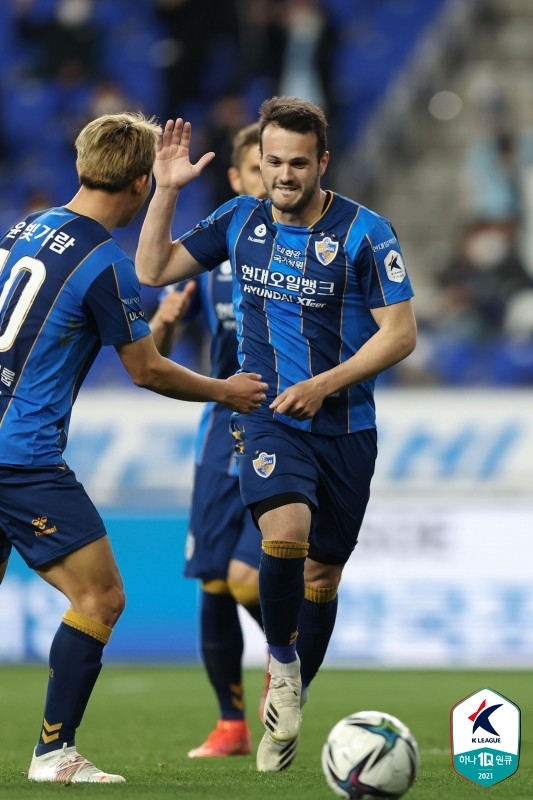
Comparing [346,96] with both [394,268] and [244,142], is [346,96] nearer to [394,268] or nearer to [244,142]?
[244,142]

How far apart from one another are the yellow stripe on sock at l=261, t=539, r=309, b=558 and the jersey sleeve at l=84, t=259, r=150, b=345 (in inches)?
38.8

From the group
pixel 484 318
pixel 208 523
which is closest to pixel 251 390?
pixel 208 523

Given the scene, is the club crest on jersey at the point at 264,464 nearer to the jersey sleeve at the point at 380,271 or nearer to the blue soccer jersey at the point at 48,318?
the jersey sleeve at the point at 380,271

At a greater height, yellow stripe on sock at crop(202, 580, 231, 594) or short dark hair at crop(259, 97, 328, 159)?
short dark hair at crop(259, 97, 328, 159)

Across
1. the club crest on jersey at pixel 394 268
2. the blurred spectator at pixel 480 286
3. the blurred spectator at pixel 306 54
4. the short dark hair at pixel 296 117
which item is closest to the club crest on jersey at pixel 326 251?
the club crest on jersey at pixel 394 268

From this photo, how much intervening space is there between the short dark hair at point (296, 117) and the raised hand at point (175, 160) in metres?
0.28

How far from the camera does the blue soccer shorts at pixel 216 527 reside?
7.34 meters

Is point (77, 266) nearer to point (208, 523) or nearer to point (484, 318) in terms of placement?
point (208, 523)

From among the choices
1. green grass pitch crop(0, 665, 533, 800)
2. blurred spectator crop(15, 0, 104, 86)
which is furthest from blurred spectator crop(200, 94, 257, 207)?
green grass pitch crop(0, 665, 533, 800)

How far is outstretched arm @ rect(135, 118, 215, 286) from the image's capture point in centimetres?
588

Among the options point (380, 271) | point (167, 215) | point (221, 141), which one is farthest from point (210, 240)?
point (221, 141)

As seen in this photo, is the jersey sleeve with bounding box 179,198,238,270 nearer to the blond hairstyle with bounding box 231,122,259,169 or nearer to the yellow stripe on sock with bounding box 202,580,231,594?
the blond hairstyle with bounding box 231,122,259,169

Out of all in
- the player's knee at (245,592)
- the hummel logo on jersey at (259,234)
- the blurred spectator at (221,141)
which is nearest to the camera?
the hummel logo on jersey at (259,234)

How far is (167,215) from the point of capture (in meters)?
5.88
